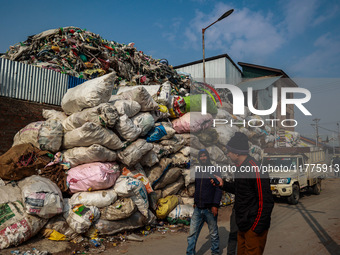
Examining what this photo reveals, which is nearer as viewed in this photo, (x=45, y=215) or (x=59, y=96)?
(x=45, y=215)

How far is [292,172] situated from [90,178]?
7323mm

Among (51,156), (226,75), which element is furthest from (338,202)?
(226,75)

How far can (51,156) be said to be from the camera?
502cm

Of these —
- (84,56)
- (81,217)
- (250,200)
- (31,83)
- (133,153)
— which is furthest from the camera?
(84,56)

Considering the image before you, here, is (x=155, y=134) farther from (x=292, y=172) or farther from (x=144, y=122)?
(x=292, y=172)

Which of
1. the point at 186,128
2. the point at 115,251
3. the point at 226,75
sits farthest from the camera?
the point at 226,75

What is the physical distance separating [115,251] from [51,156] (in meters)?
2.19

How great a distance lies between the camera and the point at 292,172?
359 inches

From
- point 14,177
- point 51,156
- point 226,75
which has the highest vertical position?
point 226,75

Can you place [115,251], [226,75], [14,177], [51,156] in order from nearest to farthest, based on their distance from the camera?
[115,251], [14,177], [51,156], [226,75]

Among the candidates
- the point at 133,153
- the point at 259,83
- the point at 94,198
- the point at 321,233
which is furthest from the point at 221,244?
the point at 259,83

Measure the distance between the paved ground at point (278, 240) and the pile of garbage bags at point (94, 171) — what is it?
28 centimetres

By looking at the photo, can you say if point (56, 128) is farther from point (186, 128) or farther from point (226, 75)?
point (226, 75)

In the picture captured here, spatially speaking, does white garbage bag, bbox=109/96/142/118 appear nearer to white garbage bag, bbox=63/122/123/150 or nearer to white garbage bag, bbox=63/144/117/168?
white garbage bag, bbox=63/122/123/150
